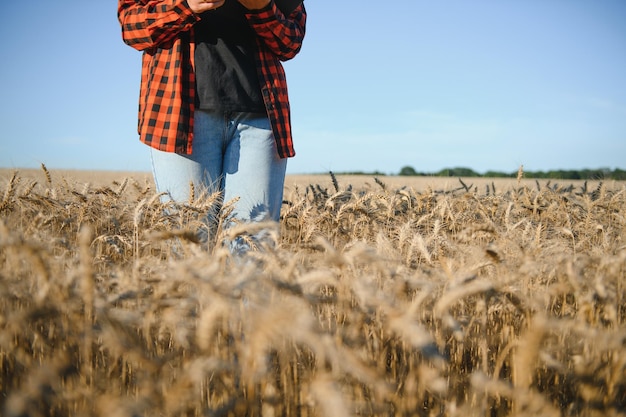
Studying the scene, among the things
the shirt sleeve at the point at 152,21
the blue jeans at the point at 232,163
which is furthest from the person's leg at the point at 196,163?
the shirt sleeve at the point at 152,21

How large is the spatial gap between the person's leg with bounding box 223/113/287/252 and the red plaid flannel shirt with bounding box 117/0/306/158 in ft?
0.23

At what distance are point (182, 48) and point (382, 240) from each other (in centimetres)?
133

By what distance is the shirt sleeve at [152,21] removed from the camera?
6.20ft

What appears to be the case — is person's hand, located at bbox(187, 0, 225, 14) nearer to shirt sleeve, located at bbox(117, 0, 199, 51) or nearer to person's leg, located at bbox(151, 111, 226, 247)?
shirt sleeve, located at bbox(117, 0, 199, 51)

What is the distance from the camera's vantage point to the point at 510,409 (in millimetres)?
1113

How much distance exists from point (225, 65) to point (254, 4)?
0.99 ft

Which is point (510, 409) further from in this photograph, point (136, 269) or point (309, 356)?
point (136, 269)

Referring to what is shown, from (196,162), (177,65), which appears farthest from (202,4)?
(196,162)

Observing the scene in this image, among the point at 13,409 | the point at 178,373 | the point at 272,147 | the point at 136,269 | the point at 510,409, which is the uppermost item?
the point at 272,147

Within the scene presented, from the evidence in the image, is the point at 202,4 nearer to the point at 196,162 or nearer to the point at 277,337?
the point at 196,162

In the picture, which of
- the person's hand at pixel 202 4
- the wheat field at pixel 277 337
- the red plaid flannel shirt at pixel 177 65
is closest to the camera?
the wheat field at pixel 277 337

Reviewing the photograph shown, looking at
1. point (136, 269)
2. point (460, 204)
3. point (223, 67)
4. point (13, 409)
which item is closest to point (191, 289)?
point (136, 269)

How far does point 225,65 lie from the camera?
2.05 metres

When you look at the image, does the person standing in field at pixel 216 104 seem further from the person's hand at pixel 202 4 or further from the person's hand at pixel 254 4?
the person's hand at pixel 202 4
